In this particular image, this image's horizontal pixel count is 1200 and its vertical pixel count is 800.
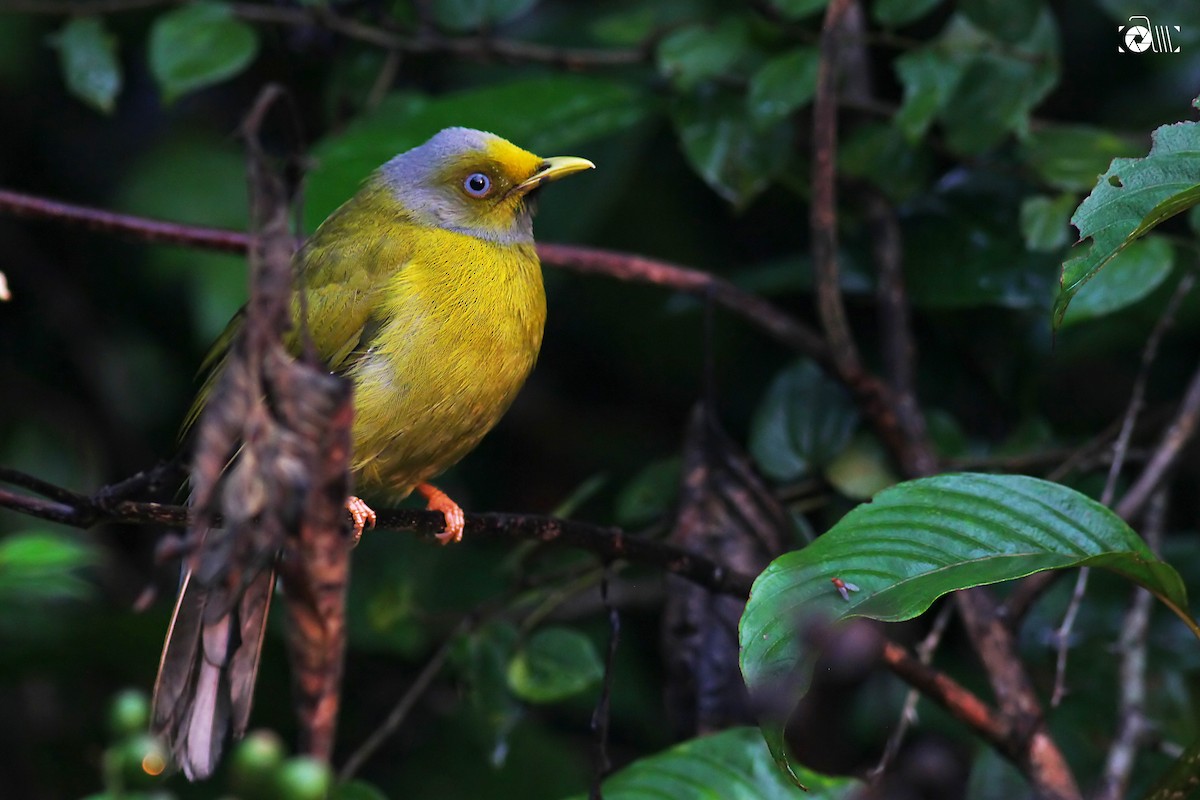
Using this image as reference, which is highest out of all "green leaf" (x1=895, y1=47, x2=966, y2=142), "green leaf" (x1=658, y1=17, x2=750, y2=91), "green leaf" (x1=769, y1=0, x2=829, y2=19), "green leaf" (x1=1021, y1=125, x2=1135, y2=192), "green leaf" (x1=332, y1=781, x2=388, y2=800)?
"green leaf" (x1=769, y1=0, x2=829, y2=19)

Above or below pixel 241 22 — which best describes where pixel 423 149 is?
below

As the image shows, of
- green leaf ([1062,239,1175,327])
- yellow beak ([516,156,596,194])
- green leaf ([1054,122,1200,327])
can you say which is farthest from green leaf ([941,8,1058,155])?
green leaf ([1054,122,1200,327])

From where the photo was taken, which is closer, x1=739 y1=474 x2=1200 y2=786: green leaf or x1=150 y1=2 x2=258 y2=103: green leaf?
x1=739 y1=474 x2=1200 y2=786: green leaf

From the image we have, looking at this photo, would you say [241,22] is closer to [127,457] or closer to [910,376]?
[127,457]

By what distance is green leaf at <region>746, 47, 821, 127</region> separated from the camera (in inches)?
123

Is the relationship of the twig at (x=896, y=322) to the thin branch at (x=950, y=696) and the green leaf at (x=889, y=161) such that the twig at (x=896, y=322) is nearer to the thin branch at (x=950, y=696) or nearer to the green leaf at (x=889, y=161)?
the green leaf at (x=889, y=161)

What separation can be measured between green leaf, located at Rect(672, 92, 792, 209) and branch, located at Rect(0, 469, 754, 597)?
1.30 m

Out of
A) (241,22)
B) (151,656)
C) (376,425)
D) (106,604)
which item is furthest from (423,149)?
(106,604)

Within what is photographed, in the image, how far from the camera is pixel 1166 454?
2936 millimetres

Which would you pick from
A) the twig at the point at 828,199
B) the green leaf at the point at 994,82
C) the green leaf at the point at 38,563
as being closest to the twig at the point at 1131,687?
the twig at the point at 828,199

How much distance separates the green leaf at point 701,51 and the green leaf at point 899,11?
0.35m

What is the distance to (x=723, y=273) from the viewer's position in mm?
4254

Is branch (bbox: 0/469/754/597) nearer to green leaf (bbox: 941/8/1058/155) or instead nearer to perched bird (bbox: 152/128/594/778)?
perched bird (bbox: 152/128/594/778)

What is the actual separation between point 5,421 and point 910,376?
10.9ft
